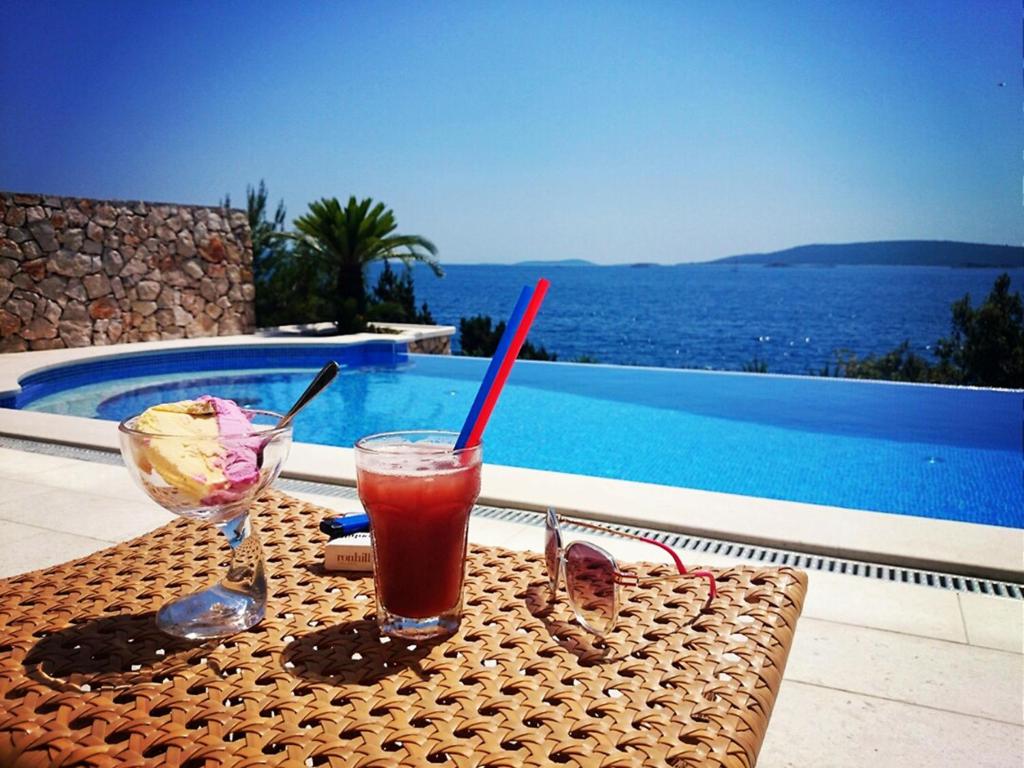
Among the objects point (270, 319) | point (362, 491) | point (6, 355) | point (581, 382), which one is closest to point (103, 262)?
point (6, 355)

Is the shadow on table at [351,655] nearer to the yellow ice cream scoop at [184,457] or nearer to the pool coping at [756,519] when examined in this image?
the yellow ice cream scoop at [184,457]

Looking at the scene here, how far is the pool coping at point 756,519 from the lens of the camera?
2725mm

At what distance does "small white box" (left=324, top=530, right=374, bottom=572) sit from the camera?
3.71ft

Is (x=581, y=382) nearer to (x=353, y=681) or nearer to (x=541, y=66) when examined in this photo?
(x=353, y=681)

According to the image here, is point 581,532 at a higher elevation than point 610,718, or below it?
below

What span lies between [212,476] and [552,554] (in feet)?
1.56

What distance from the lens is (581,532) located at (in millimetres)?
2746

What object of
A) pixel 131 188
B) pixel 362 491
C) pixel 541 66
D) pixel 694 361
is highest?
pixel 541 66

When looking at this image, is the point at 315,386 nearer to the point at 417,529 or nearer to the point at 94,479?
the point at 417,529

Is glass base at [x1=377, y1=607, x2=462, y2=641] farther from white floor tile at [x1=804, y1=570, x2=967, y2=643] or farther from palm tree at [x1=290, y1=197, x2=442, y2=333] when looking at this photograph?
palm tree at [x1=290, y1=197, x2=442, y2=333]

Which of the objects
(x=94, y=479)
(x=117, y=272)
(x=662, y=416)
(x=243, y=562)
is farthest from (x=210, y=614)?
(x=117, y=272)

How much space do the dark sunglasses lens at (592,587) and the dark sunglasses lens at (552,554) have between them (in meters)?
0.04

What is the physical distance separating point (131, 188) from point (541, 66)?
2605cm

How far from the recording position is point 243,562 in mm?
1023
